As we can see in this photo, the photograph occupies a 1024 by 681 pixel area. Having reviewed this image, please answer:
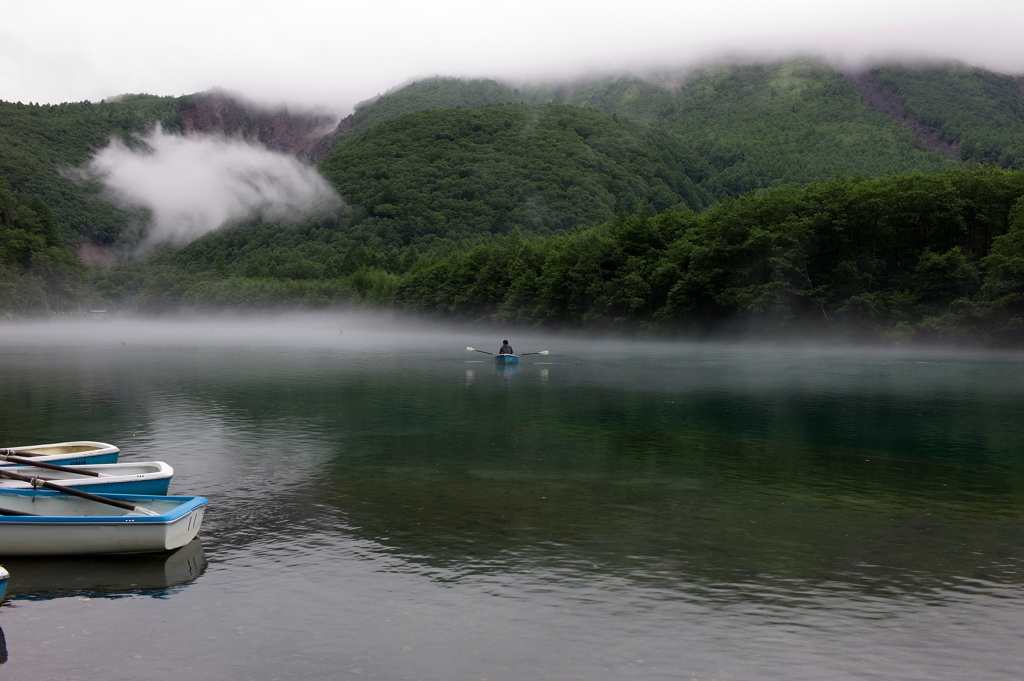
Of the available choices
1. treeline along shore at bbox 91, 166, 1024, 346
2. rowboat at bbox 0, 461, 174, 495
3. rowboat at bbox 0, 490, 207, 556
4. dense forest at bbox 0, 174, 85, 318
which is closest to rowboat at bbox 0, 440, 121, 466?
rowboat at bbox 0, 461, 174, 495

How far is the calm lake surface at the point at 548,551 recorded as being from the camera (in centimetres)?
1102

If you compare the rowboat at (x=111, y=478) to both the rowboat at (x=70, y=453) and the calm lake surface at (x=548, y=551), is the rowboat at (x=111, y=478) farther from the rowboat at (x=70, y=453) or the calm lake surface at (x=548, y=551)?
the calm lake surface at (x=548, y=551)

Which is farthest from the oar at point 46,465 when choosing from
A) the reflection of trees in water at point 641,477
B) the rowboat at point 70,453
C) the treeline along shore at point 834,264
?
the treeline along shore at point 834,264

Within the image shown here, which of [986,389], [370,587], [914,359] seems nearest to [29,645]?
[370,587]

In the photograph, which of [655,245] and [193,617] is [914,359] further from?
[193,617]

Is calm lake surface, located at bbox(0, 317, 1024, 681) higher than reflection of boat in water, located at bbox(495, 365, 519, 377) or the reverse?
the reverse

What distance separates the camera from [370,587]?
13469mm

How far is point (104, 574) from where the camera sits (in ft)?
45.9

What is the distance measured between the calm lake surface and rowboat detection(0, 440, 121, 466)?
6.04 ft

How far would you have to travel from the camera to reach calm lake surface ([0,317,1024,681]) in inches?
434

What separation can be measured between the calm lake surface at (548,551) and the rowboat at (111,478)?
4.52 feet

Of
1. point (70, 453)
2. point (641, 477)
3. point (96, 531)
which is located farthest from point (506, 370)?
point (96, 531)

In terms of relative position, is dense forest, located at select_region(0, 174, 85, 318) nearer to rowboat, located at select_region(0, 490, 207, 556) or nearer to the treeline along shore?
the treeline along shore

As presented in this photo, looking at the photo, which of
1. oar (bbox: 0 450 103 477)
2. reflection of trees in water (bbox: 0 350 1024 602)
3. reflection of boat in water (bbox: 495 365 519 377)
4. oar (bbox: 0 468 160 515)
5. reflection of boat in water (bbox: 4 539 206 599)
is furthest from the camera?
reflection of boat in water (bbox: 495 365 519 377)
